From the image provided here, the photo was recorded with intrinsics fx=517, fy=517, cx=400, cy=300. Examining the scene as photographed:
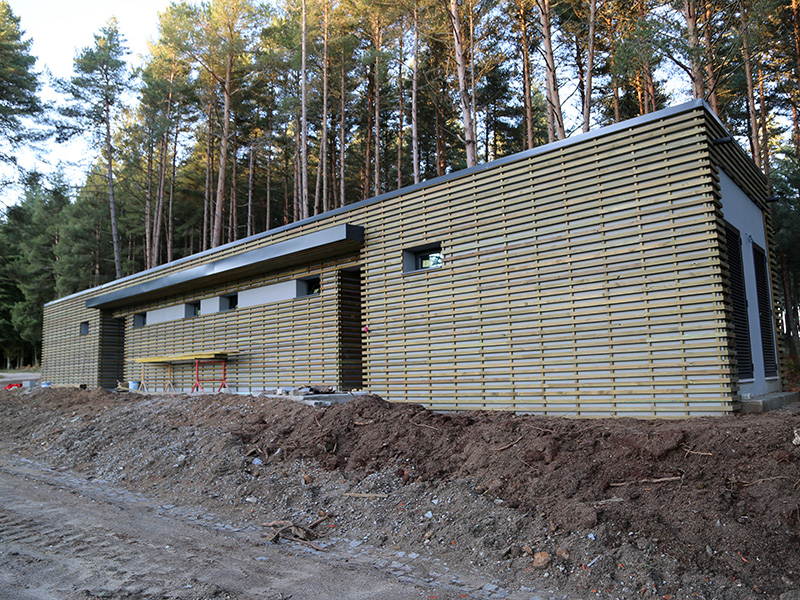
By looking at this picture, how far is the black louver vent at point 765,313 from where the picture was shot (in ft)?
26.7

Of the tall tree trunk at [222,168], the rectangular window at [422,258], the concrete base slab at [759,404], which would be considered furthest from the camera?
the tall tree trunk at [222,168]

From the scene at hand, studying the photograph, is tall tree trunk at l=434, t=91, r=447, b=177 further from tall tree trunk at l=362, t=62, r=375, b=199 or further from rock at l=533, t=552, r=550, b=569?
rock at l=533, t=552, r=550, b=569

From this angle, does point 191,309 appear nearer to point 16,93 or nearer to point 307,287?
point 307,287

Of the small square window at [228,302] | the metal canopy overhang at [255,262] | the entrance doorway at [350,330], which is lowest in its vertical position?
the entrance doorway at [350,330]

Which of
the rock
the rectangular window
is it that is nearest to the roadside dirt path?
the rock

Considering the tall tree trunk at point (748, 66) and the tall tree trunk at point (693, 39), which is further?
the tall tree trunk at point (748, 66)

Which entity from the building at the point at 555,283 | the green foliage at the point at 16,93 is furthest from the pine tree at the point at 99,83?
the building at the point at 555,283

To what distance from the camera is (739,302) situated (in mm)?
7195

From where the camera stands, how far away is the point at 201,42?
63.6 feet

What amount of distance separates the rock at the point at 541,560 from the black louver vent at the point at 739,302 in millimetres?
4759

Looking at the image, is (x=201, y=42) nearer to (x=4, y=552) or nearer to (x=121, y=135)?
(x=121, y=135)

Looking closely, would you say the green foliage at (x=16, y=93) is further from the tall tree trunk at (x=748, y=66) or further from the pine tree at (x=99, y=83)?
the tall tree trunk at (x=748, y=66)

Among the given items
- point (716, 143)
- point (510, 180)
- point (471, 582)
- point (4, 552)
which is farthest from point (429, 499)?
point (716, 143)

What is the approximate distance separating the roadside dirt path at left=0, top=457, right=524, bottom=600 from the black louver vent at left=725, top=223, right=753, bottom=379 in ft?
18.7
